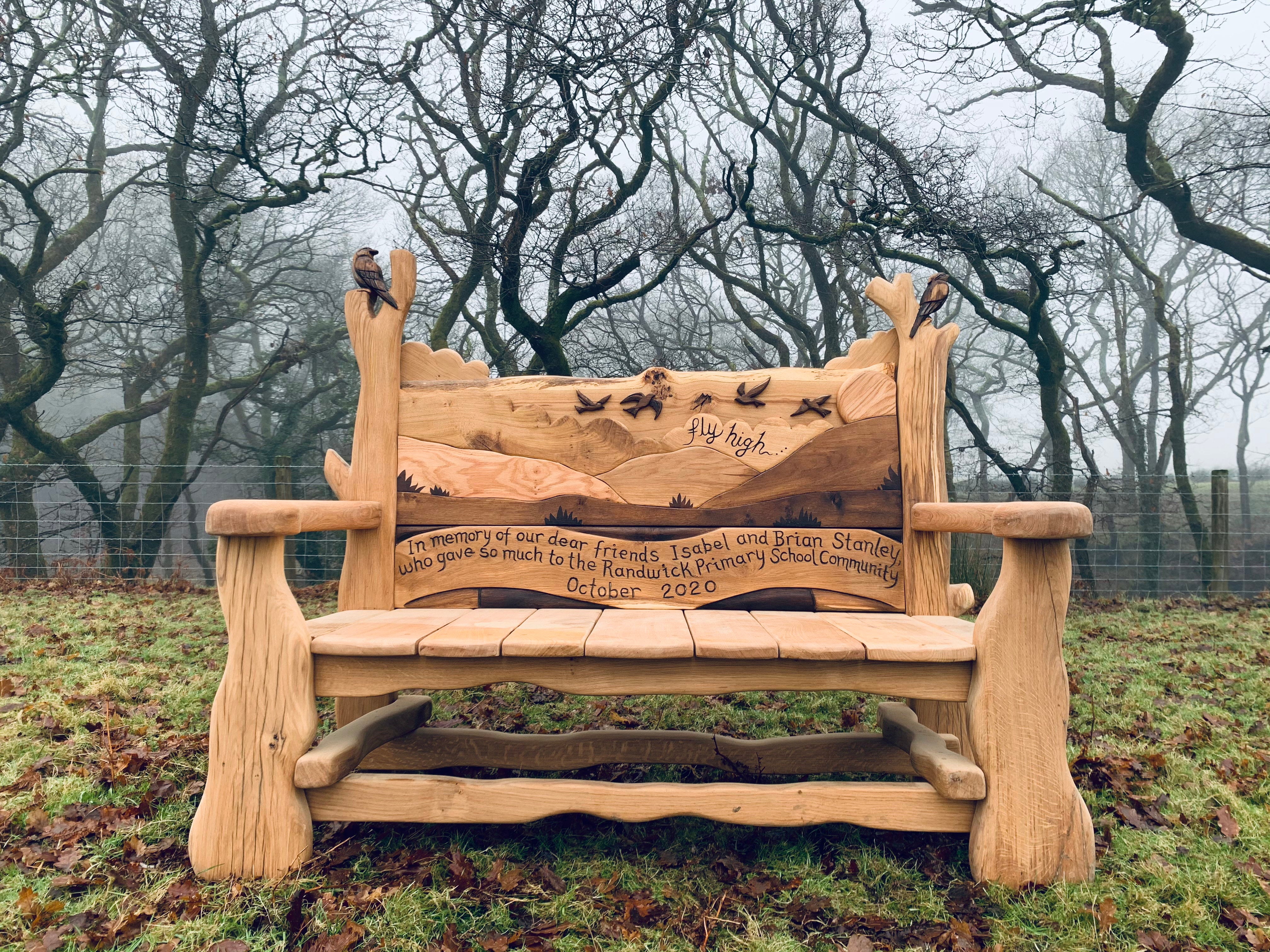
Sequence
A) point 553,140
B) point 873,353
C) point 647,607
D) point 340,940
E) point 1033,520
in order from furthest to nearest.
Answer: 1. point 553,140
2. point 873,353
3. point 647,607
4. point 1033,520
5. point 340,940

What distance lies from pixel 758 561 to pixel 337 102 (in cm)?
685

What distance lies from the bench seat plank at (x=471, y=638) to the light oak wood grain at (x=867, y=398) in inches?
48.4

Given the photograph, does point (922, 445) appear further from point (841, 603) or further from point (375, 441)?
point (375, 441)

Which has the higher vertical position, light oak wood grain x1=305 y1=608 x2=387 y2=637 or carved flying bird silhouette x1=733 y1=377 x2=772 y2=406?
carved flying bird silhouette x1=733 y1=377 x2=772 y2=406

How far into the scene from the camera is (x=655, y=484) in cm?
233

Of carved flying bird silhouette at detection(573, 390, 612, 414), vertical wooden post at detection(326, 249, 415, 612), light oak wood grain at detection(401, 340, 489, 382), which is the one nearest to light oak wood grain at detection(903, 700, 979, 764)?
carved flying bird silhouette at detection(573, 390, 612, 414)

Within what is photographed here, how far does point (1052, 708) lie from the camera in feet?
5.49

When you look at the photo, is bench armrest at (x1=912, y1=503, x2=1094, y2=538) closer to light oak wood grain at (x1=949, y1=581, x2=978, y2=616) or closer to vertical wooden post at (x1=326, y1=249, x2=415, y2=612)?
light oak wood grain at (x1=949, y1=581, x2=978, y2=616)

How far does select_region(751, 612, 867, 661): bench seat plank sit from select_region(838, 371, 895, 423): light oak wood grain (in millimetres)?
735

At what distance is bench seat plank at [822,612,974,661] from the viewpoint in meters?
1.65

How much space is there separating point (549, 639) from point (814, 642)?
2.06ft

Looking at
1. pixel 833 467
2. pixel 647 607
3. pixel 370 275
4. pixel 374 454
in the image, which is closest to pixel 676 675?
pixel 647 607

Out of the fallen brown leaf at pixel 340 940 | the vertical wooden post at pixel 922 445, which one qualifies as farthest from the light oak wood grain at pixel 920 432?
the fallen brown leaf at pixel 340 940

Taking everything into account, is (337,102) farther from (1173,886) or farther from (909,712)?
(1173,886)
